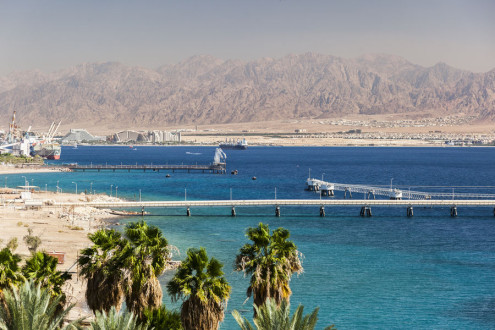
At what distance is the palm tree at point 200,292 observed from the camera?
2625 cm

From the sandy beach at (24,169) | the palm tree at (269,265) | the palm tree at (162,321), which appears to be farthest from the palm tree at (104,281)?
the sandy beach at (24,169)

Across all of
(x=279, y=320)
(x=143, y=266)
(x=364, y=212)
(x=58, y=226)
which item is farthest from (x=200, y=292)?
(x=364, y=212)

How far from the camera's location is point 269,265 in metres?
28.6

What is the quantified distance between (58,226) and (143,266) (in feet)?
159

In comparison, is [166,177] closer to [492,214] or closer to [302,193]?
[302,193]

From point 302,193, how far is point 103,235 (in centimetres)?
10287

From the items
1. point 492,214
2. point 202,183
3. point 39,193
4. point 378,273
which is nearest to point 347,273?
point 378,273

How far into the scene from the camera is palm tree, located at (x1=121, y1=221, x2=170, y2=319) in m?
27.8

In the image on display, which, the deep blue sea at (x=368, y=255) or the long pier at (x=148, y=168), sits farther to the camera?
the long pier at (x=148, y=168)

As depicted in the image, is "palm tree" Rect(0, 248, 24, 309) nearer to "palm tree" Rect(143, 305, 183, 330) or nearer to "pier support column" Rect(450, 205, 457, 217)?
"palm tree" Rect(143, 305, 183, 330)

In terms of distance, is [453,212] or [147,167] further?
[147,167]

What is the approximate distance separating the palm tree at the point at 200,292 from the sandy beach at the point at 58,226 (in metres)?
17.2

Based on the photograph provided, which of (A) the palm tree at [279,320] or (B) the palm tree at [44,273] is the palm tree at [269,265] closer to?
(A) the palm tree at [279,320]

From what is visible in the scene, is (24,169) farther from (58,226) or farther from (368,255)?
(368,255)
